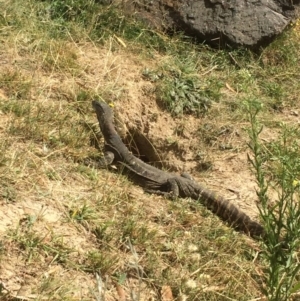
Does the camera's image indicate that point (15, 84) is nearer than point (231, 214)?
No

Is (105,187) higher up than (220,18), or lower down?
lower down

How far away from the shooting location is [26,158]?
17.0ft

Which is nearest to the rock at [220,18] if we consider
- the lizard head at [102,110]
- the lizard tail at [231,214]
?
the lizard head at [102,110]

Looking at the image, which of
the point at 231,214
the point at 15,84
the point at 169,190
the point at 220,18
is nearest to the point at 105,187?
the point at 169,190

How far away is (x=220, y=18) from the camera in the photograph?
8117mm

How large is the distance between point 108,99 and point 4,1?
6.03ft

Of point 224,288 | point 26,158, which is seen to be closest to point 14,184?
point 26,158

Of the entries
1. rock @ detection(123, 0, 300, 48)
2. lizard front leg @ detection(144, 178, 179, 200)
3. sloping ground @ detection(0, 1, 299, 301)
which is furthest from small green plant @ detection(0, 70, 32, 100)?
rock @ detection(123, 0, 300, 48)

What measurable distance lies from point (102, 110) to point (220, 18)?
2.66 meters

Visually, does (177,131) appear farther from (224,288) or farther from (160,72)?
(224,288)

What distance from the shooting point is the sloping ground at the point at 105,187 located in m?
4.31

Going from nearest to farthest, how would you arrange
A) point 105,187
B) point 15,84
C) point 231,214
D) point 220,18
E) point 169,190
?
point 105,187, point 231,214, point 169,190, point 15,84, point 220,18

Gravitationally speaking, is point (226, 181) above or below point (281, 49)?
below

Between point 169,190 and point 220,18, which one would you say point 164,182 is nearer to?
point 169,190
